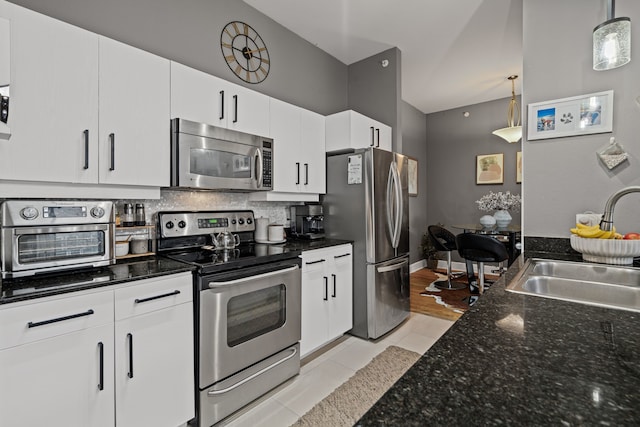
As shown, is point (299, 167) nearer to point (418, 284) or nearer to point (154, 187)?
point (154, 187)

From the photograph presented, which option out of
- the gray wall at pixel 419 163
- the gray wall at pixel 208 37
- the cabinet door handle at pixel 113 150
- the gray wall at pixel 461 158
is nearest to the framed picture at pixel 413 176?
the gray wall at pixel 419 163

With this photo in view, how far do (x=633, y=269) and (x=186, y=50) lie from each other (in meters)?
2.98

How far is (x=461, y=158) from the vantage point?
5.49m

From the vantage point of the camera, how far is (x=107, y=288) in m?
1.32

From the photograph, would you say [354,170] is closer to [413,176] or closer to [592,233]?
[592,233]

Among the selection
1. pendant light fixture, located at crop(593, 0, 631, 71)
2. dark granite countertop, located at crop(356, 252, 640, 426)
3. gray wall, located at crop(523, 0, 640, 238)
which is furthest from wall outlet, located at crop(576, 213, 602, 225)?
dark granite countertop, located at crop(356, 252, 640, 426)

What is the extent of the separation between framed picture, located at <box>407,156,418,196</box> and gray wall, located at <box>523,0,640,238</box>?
3282mm

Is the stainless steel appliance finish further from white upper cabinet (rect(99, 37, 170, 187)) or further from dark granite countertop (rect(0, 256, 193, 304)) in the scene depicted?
white upper cabinet (rect(99, 37, 170, 187))

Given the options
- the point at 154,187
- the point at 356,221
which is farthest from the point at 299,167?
the point at 154,187

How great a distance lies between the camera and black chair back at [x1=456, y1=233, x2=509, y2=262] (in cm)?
321

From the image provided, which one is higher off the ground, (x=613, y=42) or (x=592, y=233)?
(x=613, y=42)

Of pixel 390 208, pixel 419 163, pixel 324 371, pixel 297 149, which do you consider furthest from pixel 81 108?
pixel 419 163

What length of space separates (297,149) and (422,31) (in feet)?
6.05

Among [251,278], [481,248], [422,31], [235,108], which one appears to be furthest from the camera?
[481,248]
